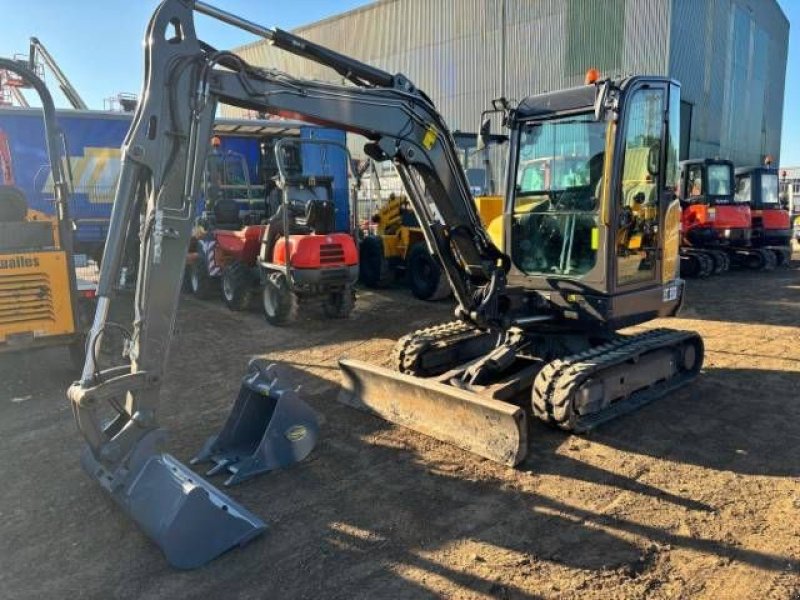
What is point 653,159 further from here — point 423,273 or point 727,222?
point 727,222

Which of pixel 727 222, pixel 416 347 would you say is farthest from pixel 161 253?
pixel 727 222

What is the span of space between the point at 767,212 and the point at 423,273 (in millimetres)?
9367

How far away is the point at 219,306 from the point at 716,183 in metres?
11.2

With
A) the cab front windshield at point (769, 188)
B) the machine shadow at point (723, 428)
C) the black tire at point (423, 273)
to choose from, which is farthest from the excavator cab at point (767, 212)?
the machine shadow at point (723, 428)

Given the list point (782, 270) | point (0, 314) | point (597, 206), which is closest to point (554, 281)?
point (597, 206)

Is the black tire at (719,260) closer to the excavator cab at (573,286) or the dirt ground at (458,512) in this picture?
the dirt ground at (458,512)

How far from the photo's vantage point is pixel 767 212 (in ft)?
48.6

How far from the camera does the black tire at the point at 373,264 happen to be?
38.6ft

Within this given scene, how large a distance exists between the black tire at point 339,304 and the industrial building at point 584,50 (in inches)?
528

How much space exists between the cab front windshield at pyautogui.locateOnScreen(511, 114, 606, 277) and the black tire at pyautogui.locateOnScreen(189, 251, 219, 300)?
6.96 meters

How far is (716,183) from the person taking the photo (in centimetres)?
1422

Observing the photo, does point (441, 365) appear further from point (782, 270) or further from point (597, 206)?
point (782, 270)

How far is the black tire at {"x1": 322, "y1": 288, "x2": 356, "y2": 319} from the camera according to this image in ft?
29.7

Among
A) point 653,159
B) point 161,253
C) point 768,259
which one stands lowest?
point 768,259
